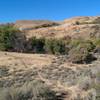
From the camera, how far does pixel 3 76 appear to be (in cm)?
1709

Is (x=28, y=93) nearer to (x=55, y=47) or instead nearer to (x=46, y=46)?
(x=55, y=47)

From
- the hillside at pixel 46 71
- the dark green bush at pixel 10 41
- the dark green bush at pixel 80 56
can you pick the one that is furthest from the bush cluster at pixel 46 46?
the dark green bush at pixel 80 56

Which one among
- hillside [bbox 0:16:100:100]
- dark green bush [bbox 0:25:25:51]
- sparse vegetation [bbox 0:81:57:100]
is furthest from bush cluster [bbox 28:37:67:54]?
sparse vegetation [bbox 0:81:57:100]

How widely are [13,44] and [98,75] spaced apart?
15.8 m

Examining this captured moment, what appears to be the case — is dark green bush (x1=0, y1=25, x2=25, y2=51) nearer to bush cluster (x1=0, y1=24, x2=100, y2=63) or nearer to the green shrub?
bush cluster (x1=0, y1=24, x2=100, y2=63)

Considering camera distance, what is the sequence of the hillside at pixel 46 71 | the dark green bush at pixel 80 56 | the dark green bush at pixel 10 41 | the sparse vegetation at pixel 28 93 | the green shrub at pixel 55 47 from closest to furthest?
the sparse vegetation at pixel 28 93 → the hillside at pixel 46 71 → the dark green bush at pixel 80 56 → the green shrub at pixel 55 47 → the dark green bush at pixel 10 41

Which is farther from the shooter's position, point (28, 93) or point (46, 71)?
point (46, 71)

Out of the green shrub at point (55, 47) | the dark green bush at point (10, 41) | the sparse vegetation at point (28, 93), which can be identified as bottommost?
the sparse vegetation at point (28, 93)

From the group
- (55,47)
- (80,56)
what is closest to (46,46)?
(55,47)

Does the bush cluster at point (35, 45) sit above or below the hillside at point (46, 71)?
above

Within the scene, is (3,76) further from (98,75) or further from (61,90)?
(98,75)

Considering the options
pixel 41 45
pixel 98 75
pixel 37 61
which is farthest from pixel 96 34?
pixel 98 75

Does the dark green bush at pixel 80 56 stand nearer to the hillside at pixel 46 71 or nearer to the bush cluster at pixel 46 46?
the hillside at pixel 46 71

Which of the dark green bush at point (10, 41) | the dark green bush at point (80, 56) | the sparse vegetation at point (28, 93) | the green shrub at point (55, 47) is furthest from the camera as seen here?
the dark green bush at point (10, 41)
